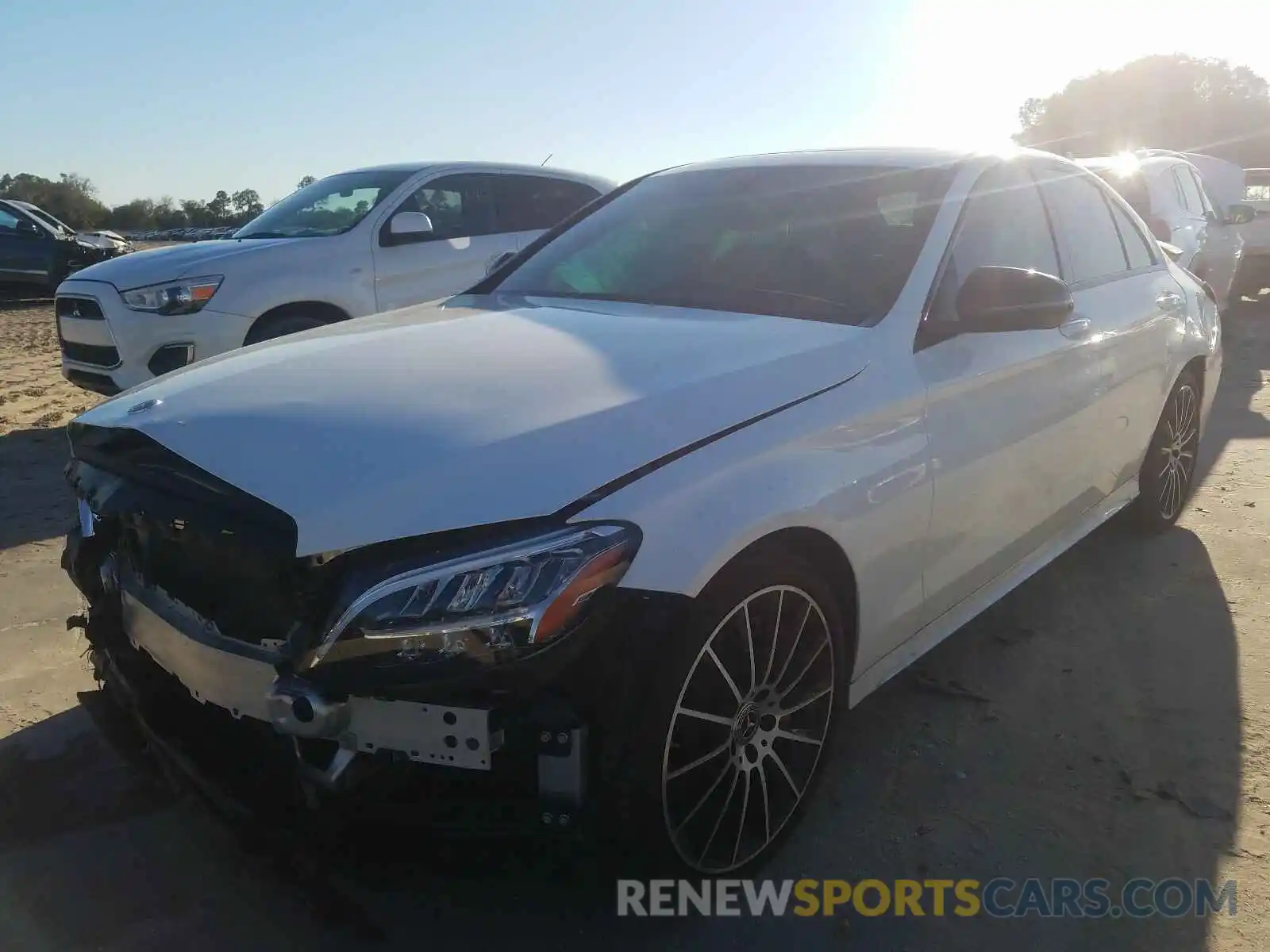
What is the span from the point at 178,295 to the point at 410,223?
142 centimetres

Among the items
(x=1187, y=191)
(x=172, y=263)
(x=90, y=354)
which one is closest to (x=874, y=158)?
(x=172, y=263)

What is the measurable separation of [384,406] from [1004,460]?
1864 millimetres

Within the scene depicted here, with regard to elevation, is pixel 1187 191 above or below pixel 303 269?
below

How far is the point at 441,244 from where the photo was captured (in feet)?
23.2

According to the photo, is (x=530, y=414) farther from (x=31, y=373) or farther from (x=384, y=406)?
(x=31, y=373)

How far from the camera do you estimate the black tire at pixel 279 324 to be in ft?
20.3

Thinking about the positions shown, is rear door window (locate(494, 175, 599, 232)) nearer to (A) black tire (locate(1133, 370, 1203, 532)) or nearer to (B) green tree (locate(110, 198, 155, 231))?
(A) black tire (locate(1133, 370, 1203, 532))

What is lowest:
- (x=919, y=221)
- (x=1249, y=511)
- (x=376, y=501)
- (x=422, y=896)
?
(x=1249, y=511)

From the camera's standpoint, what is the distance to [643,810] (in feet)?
6.62

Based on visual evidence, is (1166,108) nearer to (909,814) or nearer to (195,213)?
(195,213)

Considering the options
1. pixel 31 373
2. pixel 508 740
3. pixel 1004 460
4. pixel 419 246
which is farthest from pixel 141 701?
pixel 31 373

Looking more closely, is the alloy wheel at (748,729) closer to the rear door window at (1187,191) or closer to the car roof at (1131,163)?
the car roof at (1131,163)

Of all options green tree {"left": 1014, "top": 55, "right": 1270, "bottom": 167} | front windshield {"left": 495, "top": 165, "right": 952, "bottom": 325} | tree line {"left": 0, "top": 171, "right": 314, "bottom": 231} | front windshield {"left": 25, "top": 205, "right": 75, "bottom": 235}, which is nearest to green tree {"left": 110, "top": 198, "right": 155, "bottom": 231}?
tree line {"left": 0, "top": 171, "right": 314, "bottom": 231}

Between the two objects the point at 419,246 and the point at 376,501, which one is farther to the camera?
the point at 419,246
